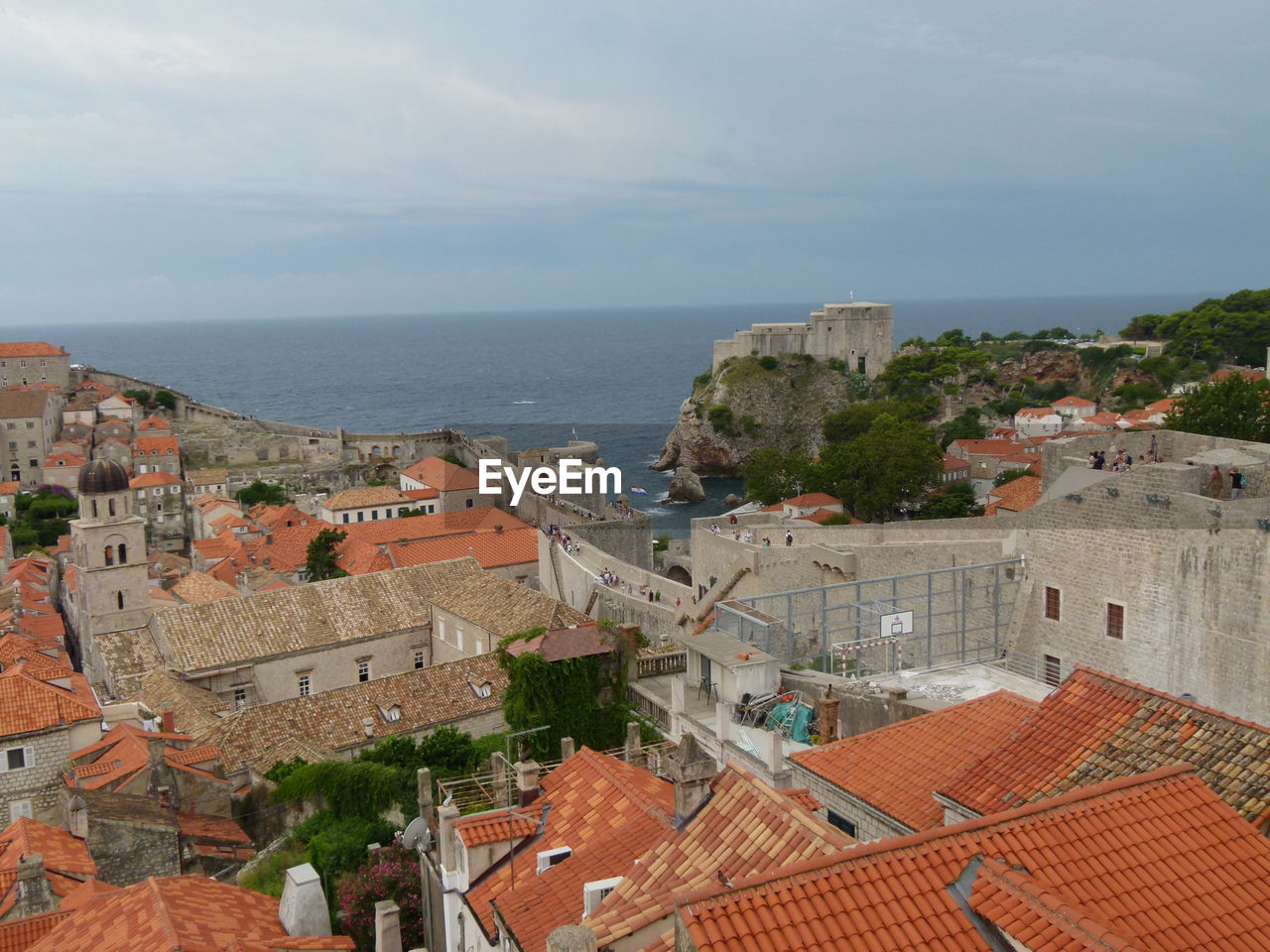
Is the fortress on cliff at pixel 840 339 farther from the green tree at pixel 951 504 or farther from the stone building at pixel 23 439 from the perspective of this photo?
the stone building at pixel 23 439

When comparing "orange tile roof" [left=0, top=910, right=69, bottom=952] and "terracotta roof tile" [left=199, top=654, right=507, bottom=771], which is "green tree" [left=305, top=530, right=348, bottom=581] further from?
"orange tile roof" [left=0, top=910, right=69, bottom=952]

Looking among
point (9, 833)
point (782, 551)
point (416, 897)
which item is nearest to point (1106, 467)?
point (782, 551)

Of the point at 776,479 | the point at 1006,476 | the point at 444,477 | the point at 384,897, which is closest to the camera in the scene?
the point at 384,897

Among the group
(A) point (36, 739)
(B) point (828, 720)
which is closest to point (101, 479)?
(A) point (36, 739)

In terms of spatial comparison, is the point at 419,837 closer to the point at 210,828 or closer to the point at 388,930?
the point at 388,930

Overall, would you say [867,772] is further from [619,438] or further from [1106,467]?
[619,438]

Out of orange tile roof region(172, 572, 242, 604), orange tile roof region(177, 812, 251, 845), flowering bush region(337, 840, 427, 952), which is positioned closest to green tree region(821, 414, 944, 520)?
orange tile roof region(172, 572, 242, 604)

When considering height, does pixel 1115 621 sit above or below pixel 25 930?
above
